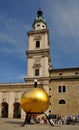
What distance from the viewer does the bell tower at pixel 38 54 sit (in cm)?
5369

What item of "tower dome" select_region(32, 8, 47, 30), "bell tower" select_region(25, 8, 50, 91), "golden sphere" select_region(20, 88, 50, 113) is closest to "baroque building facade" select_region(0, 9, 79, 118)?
"bell tower" select_region(25, 8, 50, 91)

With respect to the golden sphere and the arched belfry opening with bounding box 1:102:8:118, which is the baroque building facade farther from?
the golden sphere

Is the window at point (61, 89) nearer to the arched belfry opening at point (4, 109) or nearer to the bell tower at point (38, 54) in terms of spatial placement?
the bell tower at point (38, 54)

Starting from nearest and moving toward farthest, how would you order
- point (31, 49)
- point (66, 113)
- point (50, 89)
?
point (66, 113)
point (50, 89)
point (31, 49)

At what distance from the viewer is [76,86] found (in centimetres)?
5169

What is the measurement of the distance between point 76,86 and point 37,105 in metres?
30.3

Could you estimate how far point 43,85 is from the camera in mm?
51438

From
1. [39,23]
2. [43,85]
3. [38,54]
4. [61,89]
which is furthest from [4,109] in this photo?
[39,23]

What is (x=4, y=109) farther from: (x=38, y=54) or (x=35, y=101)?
(x=35, y=101)

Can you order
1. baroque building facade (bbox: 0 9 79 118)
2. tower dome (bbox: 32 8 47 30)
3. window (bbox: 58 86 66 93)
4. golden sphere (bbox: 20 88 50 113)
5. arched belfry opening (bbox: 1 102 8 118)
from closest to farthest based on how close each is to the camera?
golden sphere (bbox: 20 88 50 113) < baroque building facade (bbox: 0 9 79 118) < arched belfry opening (bbox: 1 102 8 118) < window (bbox: 58 86 66 93) < tower dome (bbox: 32 8 47 30)

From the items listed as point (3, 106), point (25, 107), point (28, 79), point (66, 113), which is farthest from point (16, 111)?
point (25, 107)

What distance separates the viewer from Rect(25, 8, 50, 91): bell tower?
53.7 metres

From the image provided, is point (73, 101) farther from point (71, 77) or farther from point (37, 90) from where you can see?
point (37, 90)

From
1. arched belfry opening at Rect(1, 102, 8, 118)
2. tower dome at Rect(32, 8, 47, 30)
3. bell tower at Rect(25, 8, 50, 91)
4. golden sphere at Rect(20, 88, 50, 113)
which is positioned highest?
tower dome at Rect(32, 8, 47, 30)
